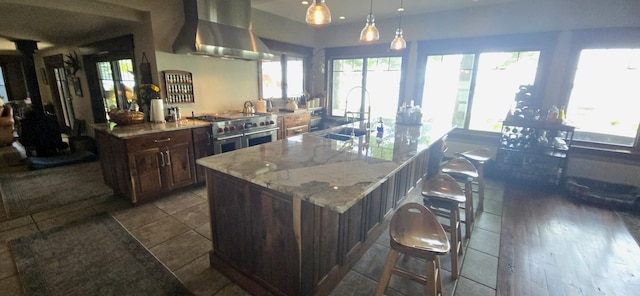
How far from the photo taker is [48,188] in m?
3.48

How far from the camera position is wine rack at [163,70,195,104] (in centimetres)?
351

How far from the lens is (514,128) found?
3975 millimetres

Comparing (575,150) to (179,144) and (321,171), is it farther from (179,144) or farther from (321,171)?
(179,144)

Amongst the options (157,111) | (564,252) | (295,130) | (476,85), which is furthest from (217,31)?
(564,252)

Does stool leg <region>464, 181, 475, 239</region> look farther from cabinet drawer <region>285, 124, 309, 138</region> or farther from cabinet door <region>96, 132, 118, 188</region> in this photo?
cabinet door <region>96, 132, 118, 188</region>

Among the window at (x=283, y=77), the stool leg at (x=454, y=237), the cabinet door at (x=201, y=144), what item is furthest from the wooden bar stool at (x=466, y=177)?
the window at (x=283, y=77)

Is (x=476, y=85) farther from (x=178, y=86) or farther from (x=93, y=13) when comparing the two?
(x=93, y=13)

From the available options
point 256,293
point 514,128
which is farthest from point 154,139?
point 514,128

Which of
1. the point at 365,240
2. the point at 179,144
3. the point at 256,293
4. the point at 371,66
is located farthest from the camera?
the point at 371,66

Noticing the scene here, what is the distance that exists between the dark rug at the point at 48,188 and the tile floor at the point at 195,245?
0.75 ft

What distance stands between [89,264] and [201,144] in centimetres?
167

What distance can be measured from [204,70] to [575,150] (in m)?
5.57

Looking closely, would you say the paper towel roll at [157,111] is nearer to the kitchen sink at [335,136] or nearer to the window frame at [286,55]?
the window frame at [286,55]

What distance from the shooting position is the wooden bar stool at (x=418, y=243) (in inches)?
54.2
